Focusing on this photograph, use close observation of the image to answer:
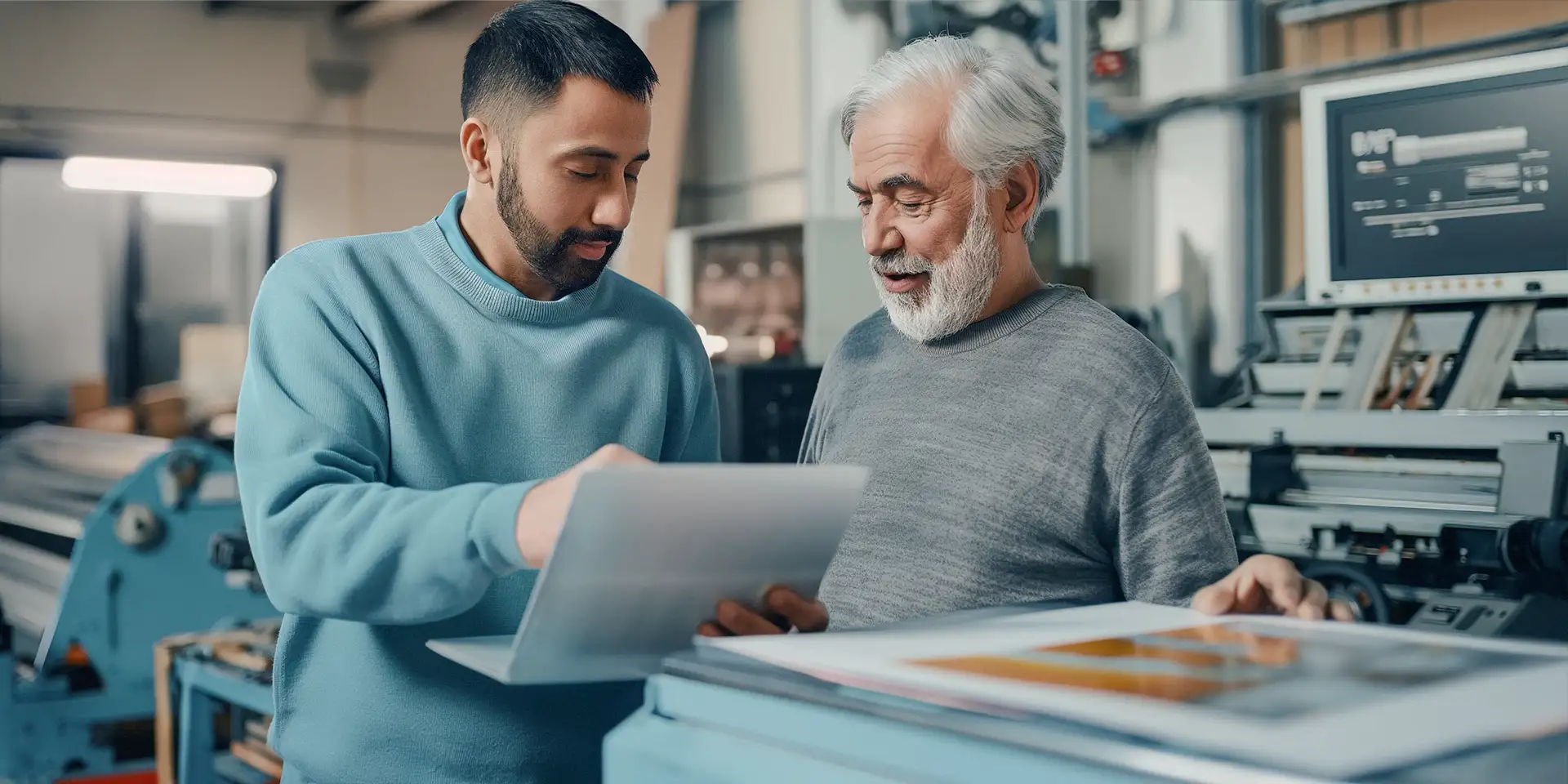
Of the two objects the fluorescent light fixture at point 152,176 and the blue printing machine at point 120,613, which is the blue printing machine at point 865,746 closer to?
the blue printing machine at point 120,613

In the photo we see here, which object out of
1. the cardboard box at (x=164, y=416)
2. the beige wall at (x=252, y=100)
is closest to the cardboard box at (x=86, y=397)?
the cardboard box at (x=164, y=416)

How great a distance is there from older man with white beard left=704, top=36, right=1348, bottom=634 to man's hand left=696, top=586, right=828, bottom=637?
41 centimetres

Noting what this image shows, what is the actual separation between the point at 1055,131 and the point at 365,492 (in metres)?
0.88

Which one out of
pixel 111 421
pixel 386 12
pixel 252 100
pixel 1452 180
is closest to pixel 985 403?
pixel 1452 180

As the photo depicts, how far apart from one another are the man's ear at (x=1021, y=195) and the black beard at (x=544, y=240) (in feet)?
1.59

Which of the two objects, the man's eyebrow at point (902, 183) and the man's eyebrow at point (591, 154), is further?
the man's eyebrow at point (902, 183)

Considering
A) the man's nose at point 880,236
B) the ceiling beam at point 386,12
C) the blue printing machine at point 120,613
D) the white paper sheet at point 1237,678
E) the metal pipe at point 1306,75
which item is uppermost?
the ceiling beam at point 386,12

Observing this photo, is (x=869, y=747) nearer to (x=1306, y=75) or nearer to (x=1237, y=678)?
(x=1237, y=678)

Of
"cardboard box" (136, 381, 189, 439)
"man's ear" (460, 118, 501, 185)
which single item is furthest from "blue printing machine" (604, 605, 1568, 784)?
"cardboard box" (136, 381, 189, 439)

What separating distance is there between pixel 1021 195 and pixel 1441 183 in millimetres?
1749

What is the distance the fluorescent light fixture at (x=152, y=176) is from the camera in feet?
24.0

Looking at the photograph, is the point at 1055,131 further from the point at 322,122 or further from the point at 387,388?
the point at 322,122

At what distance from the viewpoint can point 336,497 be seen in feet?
3.03

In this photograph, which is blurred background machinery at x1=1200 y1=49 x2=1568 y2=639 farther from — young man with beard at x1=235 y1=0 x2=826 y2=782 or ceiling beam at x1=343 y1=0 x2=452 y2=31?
ceiling beam at x1=343 y1=0 x2=452 y2=31
